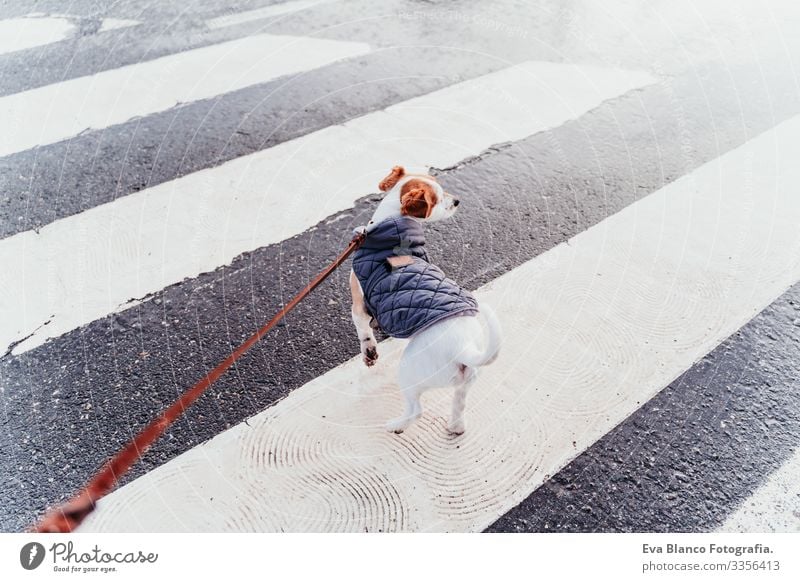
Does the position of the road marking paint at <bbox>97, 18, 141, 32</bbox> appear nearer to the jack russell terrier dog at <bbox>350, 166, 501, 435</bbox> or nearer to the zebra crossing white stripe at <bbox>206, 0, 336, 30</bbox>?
the zebra crossing white stripe at <bbox>206, 0, 336, 30</bbox>

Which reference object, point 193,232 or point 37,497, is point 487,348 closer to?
point 37,497

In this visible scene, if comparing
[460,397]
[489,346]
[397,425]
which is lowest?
[397,425]

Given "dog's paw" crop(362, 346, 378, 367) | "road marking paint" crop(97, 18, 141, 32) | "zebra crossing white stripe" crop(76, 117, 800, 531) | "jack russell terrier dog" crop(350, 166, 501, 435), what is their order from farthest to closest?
1. "road marking paint" crop(97, 18, 141, 32)
2. "dog's paw" crop(362, 346, 378, 367)
3. "zebra crossing white stripe" crop(76, 117, 800, 531)
4. "jack russell terrier dog" crop(350, 166, 501, 435)

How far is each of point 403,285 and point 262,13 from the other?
464 cm

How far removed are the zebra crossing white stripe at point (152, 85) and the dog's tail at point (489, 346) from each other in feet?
11.9

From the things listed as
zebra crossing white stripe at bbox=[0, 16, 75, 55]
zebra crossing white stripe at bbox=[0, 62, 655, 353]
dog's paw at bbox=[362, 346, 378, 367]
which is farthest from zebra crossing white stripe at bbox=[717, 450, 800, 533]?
zebra crossing white stripe at bbox=[0, 16, 75, 55]

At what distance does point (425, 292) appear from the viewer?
8.47 feet

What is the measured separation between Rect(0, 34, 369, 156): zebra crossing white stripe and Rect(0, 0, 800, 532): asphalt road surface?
0.03 metres

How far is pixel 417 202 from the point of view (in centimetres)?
269

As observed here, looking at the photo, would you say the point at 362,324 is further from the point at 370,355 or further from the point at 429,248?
the point at 429,248

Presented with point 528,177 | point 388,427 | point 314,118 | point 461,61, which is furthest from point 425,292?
point 461,61

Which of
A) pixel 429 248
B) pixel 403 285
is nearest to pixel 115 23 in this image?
pixel 429 248

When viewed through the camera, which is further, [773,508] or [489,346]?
[773,508]

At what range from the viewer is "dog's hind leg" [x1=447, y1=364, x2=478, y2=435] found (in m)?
2.53
